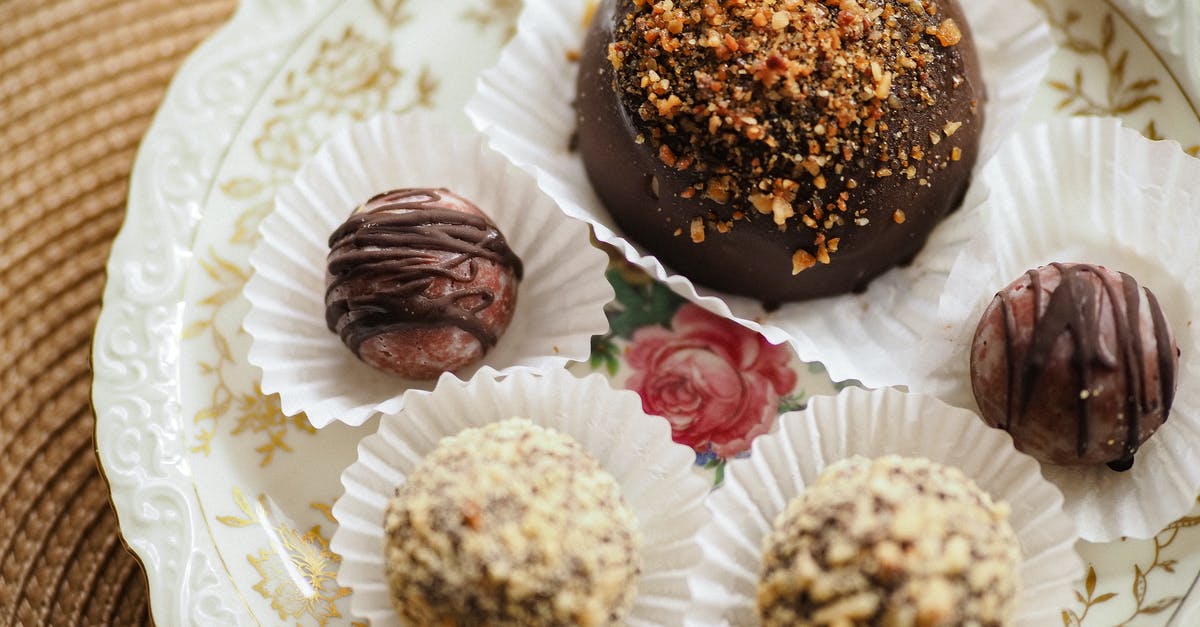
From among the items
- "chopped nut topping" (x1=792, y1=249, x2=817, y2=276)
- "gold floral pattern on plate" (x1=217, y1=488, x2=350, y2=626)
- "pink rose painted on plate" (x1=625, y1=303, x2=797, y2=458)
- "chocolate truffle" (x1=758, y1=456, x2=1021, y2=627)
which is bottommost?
"gold floral pattern on plate" (x1=217, y1=488, x2=350, y2=626)

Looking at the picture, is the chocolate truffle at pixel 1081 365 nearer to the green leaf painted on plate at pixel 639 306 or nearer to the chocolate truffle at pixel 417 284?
the green leaf painted on plate at pixel 639 306

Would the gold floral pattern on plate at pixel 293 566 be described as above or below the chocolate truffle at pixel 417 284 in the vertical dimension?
below

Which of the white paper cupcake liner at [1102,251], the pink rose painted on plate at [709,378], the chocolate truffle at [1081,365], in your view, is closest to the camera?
the chocolate truffle at [1081,365]

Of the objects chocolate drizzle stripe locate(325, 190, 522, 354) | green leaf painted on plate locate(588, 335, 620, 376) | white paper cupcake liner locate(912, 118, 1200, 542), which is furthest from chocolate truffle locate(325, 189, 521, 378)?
white paper cupcake liner locate(912, 118, 1200, 542)

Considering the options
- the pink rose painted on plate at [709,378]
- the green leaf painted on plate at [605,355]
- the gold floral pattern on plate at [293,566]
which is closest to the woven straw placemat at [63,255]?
the gold floral pattern on plate at [293,566]

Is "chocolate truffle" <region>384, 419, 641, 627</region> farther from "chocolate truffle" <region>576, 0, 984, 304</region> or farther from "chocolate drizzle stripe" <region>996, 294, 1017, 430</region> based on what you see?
"chocolate drizzle stripe" <region>996, 294, 1017, 430</region>

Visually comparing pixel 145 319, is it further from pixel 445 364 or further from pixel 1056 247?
pixel 1056 247

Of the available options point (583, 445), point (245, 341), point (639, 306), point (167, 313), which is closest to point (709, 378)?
point (639, 306)
